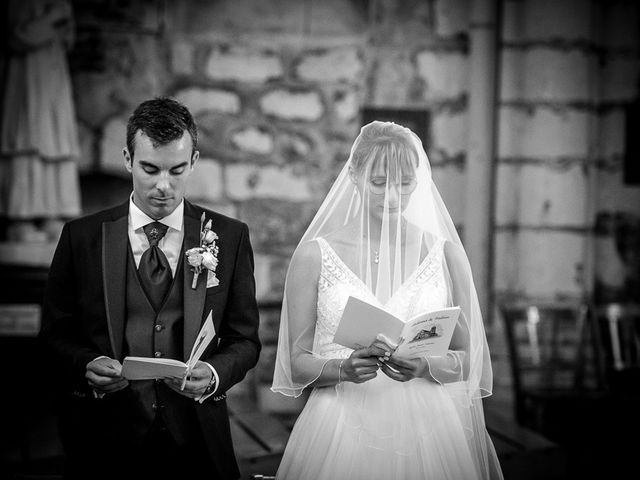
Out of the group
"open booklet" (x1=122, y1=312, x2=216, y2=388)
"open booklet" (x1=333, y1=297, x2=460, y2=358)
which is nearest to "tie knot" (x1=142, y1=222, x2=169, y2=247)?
"open booklet" (x1=122, y1=312, x2=216, y2=388)

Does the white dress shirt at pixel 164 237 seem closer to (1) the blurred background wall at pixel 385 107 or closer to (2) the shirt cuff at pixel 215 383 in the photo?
(2) the shirt cuff at pixel 215 383

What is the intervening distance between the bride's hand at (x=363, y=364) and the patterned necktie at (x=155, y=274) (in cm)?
60

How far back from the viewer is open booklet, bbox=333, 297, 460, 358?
200 centimetres

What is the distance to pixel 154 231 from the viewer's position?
2.11 m

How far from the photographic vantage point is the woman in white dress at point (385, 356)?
2.17m

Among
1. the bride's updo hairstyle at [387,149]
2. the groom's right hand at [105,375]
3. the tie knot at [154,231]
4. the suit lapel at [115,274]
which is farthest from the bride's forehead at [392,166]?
the groom's right hand at [105,375]

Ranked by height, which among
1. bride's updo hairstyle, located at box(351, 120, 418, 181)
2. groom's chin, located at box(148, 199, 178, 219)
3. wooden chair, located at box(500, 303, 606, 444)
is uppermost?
bride's updo hairstyle, located at box(351, 120, 418, 181)

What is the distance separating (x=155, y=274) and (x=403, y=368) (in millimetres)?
803

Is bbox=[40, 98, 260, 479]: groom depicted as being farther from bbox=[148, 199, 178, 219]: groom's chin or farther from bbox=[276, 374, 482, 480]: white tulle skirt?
bbox=[276, 374, 482, 480]: white tulle skirt

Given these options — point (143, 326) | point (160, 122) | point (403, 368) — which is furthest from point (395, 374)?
point (160, 122)

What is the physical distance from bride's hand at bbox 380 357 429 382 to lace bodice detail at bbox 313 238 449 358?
185 millimetres

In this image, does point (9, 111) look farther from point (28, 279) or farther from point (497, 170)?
point (497, 170)

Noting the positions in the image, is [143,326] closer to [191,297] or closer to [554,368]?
[191,297]

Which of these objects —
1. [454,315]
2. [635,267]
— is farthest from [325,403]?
[635,267]
